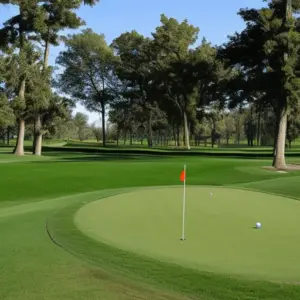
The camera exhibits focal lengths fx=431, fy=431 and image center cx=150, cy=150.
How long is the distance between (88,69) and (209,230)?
7471 cm

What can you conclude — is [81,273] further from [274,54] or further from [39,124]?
[39,124]

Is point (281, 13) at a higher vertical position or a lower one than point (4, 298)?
higher

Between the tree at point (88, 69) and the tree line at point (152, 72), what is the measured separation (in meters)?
0.18

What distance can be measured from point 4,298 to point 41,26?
3913 centimetres

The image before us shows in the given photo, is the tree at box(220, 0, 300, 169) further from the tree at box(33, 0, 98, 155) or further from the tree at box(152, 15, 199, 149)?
the tree at box(152, 15, 199, 149)

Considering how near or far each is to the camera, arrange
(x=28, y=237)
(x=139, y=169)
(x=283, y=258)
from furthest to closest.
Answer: (x=139, y=169) < (x=28, y=237) < (x=283, y=258)

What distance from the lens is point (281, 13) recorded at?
30531mm

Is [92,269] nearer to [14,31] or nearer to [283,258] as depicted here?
[283,258]

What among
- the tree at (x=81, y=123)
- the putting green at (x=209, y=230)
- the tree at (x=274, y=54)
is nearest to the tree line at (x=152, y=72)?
the tree at (x=274, y=54)

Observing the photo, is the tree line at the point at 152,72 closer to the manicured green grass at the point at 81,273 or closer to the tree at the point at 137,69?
the tree at the point at 137,69

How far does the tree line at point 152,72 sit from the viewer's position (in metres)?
29.7

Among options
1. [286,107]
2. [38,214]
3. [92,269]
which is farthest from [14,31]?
[92,269]

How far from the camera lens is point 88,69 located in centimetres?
8019

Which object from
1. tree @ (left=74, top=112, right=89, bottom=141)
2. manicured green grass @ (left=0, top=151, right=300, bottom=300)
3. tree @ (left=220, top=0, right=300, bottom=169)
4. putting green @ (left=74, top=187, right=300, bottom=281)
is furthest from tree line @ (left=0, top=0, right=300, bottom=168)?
tree @ (left=74, top=112, right=89, bottom=141)
